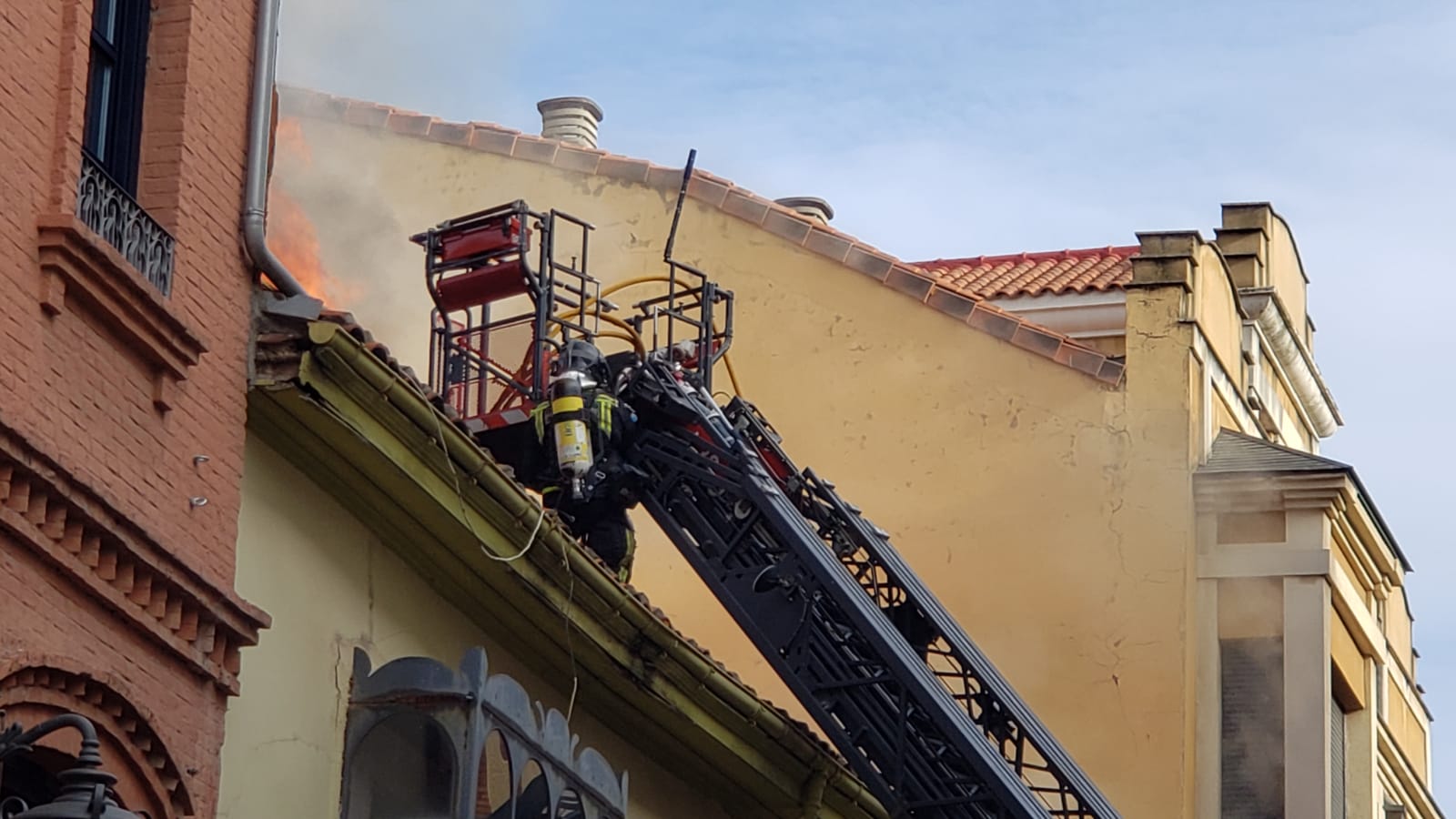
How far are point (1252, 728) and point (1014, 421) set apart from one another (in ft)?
9.95

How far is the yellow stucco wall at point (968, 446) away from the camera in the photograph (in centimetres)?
2141

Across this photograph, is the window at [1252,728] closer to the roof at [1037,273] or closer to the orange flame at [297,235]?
the roof at [1037,273]

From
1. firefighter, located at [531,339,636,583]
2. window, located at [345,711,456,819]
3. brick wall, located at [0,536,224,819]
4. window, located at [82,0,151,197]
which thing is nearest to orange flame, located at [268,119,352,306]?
firefighter, located at [531,339,636,583]

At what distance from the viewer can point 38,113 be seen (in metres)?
10.3

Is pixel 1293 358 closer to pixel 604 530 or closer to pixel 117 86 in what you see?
pixel 604 530

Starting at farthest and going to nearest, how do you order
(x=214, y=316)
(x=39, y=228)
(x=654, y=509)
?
(x=654, y=509) < (x=214, y=316) < (x=39, y=228)

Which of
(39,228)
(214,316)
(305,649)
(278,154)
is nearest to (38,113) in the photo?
(39,228)

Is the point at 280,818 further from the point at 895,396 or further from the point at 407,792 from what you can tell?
the point at 895,396

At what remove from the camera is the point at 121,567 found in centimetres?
1039

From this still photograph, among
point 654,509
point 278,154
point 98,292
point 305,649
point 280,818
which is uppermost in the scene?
point 278,154

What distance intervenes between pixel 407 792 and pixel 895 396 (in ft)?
37.3

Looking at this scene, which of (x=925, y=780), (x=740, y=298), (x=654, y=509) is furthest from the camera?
(x=740, y=298)

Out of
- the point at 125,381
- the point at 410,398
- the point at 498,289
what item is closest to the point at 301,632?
the point at 410,398

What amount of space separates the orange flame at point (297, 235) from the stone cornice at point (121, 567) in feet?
17.9
